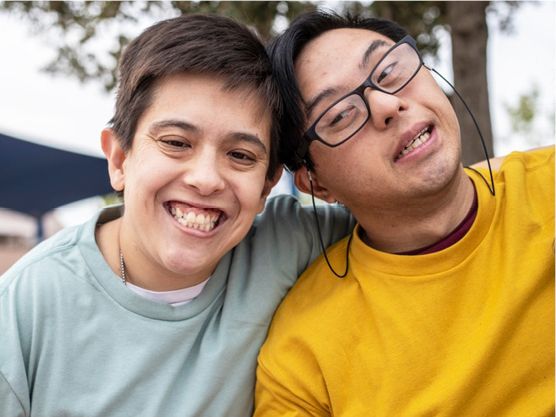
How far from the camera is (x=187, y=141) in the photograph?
1854mm

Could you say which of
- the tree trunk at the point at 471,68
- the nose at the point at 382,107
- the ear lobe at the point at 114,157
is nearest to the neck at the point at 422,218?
the nose at the point at 382,107

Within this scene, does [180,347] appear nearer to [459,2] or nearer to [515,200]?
[515,200]

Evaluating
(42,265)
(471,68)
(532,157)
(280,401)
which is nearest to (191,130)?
(42,265)

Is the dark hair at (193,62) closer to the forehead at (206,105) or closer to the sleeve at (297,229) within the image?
the forehead at (206,105)

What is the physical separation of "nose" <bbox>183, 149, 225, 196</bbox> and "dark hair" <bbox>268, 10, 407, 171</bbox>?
41 centimetres

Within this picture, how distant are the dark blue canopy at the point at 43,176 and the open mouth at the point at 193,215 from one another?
459 centimetres

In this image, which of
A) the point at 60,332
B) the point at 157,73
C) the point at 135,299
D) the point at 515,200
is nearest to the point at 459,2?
the point at 515,200

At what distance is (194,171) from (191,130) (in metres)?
0.12

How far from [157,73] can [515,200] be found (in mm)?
1259

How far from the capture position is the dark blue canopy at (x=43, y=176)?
20.3ft

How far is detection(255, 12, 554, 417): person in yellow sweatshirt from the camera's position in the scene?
184 centimetres

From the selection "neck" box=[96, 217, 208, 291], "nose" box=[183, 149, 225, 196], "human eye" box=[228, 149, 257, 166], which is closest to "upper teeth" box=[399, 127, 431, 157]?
"human eye" box=[228, 149, 257, 166]

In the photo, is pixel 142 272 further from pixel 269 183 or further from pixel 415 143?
pixel 415 143

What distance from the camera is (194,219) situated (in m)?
1.89
